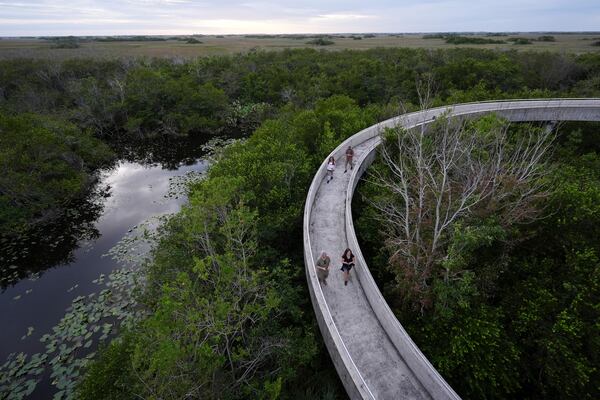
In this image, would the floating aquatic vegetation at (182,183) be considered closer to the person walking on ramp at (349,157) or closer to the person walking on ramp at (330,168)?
the person walking on ramp at (330,168)


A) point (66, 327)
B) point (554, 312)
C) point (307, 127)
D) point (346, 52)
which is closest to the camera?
point (554, 312)

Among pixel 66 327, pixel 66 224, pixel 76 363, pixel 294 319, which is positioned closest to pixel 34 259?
pixel 66 224

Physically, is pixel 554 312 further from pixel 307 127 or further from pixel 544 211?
pixel 307 127

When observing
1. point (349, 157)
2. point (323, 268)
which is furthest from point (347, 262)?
point (349, 157)

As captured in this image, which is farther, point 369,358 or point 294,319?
point 294,319

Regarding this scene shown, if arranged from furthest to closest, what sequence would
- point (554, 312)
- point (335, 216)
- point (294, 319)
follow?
point (335, 216), point (294, 319), point (554, 312)

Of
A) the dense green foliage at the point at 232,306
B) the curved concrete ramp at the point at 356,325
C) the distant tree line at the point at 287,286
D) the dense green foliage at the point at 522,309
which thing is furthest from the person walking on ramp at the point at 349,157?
the dense green foliage at the point at 522,309

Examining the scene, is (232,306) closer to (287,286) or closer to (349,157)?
(287,286)

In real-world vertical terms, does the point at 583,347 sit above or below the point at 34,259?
above
